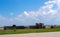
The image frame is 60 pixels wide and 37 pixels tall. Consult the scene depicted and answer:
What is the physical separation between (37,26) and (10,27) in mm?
11695

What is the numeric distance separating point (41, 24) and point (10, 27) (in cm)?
1323

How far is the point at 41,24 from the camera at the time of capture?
5344 centimetres

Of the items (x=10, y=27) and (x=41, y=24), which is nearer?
(x=10, y=27)

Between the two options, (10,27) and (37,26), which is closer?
(10,27)

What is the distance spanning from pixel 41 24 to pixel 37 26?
176 cm

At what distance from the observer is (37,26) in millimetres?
52844

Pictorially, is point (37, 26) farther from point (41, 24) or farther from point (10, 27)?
point (10, 27)

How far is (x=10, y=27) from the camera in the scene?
45094 millimetres

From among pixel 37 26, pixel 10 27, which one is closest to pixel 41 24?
pixel 37 26
